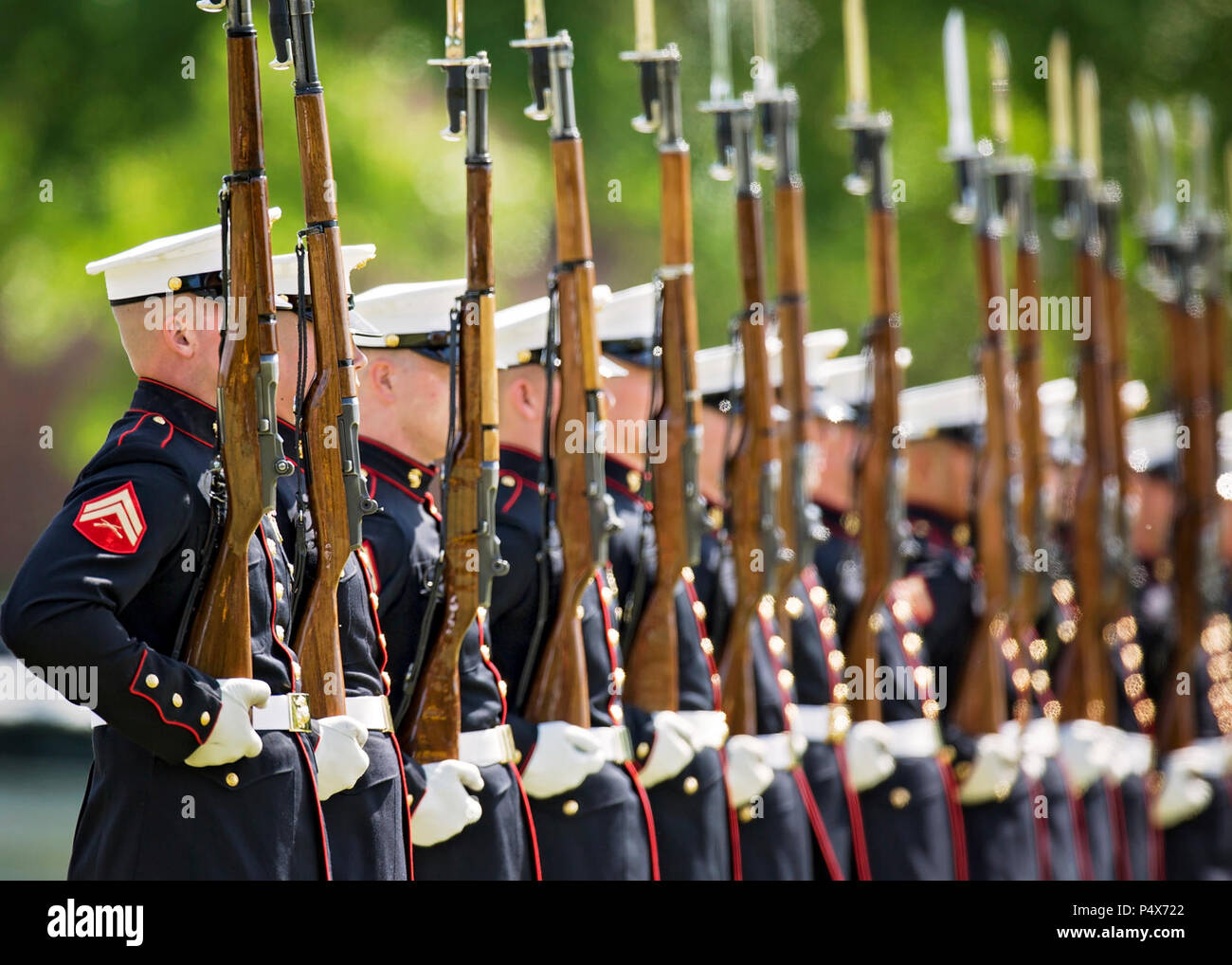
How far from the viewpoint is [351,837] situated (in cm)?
333

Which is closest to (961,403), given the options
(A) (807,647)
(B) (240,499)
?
(A) (807,647)

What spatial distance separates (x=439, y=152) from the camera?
729cm

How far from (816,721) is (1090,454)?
1.85 m

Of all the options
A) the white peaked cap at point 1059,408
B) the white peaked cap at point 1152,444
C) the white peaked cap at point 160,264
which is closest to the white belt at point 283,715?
the white peaked cap at point 160,264

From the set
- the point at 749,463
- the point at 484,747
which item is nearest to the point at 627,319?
the point at 749,463

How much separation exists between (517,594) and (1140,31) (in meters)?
6.04

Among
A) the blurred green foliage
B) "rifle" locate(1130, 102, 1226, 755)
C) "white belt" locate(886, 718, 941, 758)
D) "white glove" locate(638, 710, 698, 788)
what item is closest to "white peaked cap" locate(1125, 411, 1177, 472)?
"rifle" locate(1130, 102, 1226, 755)

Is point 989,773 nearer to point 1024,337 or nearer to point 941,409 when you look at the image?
point 941,409

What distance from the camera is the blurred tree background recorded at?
6309 millimetres

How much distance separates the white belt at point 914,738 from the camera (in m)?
5.25

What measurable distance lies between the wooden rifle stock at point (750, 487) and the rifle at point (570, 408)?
0.74 meters

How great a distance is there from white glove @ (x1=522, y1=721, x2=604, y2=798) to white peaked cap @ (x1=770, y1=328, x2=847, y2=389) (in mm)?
1433

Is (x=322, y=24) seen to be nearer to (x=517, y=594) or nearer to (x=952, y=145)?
(x=952, y=145)
